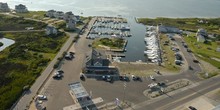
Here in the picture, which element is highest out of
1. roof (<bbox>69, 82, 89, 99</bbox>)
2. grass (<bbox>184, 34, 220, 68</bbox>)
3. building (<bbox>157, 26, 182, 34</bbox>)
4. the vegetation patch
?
the vegetation patch

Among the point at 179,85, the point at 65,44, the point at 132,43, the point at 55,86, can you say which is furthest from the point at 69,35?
the point at 179,85

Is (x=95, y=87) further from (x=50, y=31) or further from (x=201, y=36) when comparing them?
(x=201, y=36)

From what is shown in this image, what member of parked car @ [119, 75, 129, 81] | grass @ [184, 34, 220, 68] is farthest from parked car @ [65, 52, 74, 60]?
grass @ [184, 34, 220, 68]

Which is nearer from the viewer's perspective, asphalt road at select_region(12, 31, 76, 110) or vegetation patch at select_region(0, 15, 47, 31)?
asphalt road at select_region(12, 31, 76, 110)

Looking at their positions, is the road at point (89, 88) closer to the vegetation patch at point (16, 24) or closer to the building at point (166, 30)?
the building at point (166, 30)

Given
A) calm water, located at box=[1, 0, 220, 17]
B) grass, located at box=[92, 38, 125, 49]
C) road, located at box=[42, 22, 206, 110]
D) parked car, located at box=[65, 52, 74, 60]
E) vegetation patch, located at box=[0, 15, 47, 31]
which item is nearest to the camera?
road, located at box=[42, 22, 206, 110]

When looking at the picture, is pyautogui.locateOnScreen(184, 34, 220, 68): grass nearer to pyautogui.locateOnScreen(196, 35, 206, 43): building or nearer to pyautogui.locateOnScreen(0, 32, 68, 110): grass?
pyautogui.locateOnScreen(196, 35, 206, 43): building

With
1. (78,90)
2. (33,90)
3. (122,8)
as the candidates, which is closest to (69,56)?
(33,90)

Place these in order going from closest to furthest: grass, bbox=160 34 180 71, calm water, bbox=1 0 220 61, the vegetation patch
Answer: grass, bbox=160 34 180 71 < the vegetation patch < calm water, bbox=1 0 220 61
